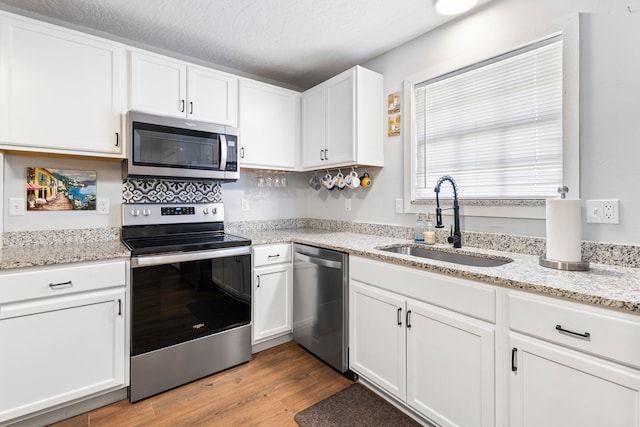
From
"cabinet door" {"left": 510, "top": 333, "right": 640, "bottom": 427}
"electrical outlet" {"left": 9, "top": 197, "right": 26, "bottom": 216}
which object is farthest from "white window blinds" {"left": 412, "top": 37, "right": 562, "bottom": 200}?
"electrical outlet" {"left": 9, "top": 197, "right": 26, "bottom": 216}

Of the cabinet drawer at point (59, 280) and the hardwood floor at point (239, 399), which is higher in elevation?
the cabinet drawer at point (59, 280)

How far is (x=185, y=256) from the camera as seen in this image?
195cm

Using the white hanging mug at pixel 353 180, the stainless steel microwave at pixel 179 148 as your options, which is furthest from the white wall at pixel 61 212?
the white hanging mug at pixel 353 180

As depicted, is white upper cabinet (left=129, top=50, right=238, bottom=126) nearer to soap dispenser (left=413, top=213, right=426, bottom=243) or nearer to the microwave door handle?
the microwave door handle

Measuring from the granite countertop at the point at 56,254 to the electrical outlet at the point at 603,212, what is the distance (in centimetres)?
245

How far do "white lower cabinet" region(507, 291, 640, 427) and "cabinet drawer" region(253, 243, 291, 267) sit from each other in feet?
5.25

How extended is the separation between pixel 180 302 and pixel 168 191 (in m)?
0.97

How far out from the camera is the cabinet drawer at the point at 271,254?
232cm

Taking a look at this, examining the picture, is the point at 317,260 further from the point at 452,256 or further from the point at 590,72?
the point at 590,72

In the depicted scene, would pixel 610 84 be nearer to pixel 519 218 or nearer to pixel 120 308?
pixel 519 218

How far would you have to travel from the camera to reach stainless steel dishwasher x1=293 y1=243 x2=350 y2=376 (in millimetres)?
2045

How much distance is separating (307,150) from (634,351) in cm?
244

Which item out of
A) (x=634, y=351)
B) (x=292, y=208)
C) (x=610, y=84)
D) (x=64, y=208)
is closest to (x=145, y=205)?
(x=64, y=208)

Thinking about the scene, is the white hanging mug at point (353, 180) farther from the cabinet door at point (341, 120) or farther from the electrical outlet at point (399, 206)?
the electrical outlet at point (399, 206)
